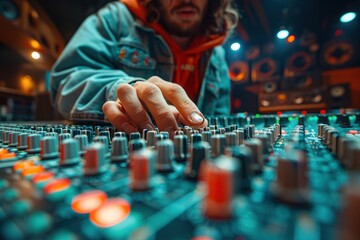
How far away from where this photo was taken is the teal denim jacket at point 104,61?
1073mm

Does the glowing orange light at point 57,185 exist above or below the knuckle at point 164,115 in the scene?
below

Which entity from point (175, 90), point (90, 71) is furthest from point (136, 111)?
point (90, 71)

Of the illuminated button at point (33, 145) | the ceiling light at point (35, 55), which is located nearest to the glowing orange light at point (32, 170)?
the illuminated button at point (33, 145)

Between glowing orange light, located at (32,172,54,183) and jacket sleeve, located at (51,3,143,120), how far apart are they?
70 centimetres

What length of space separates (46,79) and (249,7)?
4.59 m

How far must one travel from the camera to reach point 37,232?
0.16 meters

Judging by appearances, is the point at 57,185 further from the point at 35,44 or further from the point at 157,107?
the point at 35,44

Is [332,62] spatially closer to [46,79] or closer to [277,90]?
[277,90]

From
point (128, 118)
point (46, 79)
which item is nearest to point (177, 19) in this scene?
Answer: point (128, 118)

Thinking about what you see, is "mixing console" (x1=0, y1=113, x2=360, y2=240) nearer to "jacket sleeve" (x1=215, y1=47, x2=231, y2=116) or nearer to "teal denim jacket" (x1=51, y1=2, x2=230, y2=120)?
"teal denim jacket" (x1=51, y1=2, x2=230, y2=120)

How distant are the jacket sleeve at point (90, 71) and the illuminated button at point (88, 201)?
2.54 ft

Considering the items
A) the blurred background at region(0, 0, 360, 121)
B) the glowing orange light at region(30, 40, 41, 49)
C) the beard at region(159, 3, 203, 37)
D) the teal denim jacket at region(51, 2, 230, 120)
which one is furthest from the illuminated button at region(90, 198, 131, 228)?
the glowing orange light at region(30, 40, 41, 49)

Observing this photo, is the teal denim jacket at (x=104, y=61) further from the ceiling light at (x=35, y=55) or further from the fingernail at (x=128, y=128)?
the ceiling light at (x=35, y=55)

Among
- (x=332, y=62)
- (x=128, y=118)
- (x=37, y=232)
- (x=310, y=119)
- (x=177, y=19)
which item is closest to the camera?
(x=37, y=232)
